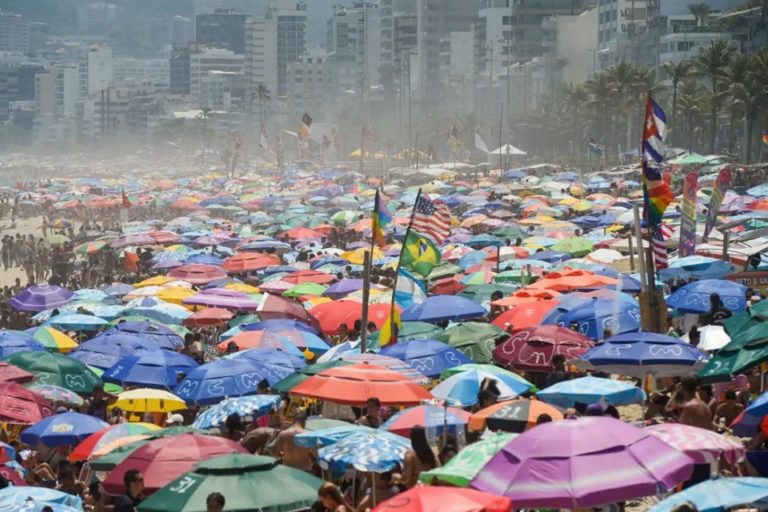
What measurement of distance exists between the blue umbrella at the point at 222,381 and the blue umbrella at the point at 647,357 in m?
3.06

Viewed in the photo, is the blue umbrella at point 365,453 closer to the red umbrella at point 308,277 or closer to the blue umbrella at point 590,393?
the blue umbrella at point 590,393

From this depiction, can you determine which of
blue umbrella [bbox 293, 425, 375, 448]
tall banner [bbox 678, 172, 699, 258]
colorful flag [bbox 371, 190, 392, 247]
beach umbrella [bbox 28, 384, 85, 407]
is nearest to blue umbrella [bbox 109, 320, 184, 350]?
colorful flag [bbox 371, 190, 392, 247]

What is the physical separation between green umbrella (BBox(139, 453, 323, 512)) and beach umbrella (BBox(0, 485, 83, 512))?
40.5 inches

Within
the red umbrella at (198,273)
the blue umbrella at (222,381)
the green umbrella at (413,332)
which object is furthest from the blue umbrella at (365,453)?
the red umbrella at (198,273)

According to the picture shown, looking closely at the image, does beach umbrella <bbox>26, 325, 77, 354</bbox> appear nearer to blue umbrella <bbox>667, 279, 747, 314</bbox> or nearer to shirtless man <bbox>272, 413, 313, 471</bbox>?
blue umbrella <bbox>667, 279, 747, 314</bbox>

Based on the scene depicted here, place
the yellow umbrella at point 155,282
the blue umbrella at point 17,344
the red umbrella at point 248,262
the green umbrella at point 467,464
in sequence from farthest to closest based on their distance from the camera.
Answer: the red umbrella at point 248,262 → the yellow umbrella at point 155,282 → the blue umbrella at point 17,344 → the green umbrella at point 467,464

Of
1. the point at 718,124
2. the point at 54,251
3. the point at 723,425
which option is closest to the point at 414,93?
the point at 718,124

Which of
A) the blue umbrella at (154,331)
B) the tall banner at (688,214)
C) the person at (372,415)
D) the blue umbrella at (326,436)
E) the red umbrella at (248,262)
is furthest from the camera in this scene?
the red umbrella at (248,262)

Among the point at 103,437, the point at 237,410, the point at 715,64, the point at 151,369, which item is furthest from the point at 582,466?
the point at 715,64

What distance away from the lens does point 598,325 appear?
17.1 metres

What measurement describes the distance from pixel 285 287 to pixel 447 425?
44.8 feet

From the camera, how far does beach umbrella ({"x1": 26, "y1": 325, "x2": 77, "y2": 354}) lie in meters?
19.5

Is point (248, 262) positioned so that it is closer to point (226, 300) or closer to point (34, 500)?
point (226, 300)

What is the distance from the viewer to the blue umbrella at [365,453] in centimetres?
989
